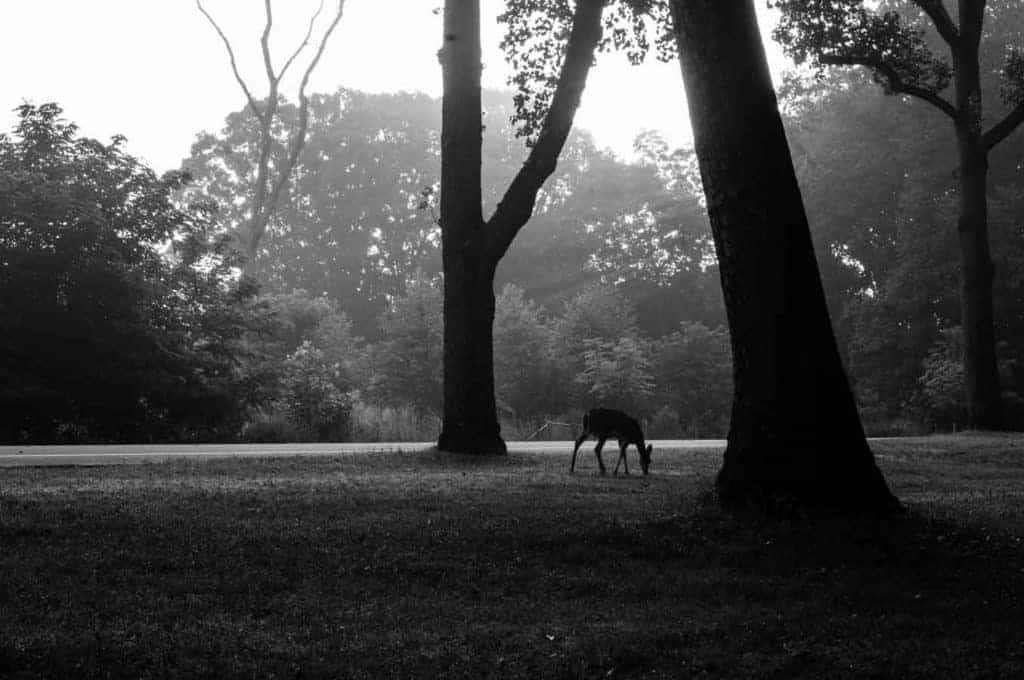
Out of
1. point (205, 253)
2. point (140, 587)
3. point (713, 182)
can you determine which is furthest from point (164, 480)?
point (205, 253)

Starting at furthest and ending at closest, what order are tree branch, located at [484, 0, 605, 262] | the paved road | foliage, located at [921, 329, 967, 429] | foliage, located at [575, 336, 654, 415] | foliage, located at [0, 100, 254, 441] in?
foliage, located at [921, 329, 967, 429], foliage, located at [575, 336, 654, 415], foliage, located at [0, 100, 254, 441], tree branch, located at [484, 0, 605, 262], the paved road

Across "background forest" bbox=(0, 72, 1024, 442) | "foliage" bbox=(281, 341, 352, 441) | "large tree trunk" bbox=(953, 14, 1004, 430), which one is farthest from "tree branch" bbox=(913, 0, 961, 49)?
"foliage" bbox=(281, 341, 352, 441)

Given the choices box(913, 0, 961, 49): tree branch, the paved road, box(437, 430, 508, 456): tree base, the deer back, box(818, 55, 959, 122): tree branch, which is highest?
box(913, 0, 961, 49): tree branch

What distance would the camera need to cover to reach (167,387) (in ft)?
70.5

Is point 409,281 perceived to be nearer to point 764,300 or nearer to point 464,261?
point 464,261

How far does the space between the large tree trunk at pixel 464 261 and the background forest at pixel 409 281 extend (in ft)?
20.6

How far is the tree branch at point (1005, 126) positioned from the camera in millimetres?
25516

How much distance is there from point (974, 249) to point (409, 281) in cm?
2931

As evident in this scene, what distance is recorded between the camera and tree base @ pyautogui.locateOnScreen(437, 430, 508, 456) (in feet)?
49.7

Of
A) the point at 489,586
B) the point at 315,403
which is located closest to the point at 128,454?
the point at 315,403

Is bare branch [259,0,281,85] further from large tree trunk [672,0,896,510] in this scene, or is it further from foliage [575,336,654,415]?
large tree trunk [672,0,896,510]

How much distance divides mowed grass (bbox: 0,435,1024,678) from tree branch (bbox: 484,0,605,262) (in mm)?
6715

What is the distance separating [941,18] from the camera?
26.5m

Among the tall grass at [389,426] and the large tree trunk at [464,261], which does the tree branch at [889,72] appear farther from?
the tall grass at [389,426]
